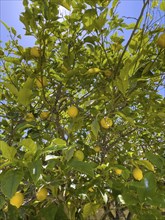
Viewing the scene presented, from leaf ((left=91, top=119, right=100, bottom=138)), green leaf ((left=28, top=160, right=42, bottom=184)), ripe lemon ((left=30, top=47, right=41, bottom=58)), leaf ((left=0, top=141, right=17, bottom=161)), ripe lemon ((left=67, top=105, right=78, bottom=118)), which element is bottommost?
green leaf ((left=28, top=160, right=42, bottom=184))

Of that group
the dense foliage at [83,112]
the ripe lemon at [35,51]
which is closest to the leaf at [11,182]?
the dense foliage at [83,112]

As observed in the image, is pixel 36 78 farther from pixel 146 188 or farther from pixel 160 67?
pixel 146 188

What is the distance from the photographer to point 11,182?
807 mm

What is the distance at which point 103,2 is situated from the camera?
1.43 meters

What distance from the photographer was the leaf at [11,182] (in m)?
0.78

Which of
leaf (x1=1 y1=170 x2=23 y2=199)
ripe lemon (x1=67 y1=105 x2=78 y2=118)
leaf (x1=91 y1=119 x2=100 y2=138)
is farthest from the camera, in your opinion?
ripe lemon (x1=67 y1=105 x2=78 y2=118)

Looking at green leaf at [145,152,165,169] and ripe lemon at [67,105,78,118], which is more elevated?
ripe lemon at [67,105,78,118]

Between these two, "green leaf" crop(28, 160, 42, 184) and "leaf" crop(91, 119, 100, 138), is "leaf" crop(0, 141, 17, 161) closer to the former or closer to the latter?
"green leaf" crop(28, 160, 42, 184)

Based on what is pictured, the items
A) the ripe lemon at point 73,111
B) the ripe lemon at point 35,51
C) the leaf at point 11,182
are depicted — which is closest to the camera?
the leaf at point 11,182

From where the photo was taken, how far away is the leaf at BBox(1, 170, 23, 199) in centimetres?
78

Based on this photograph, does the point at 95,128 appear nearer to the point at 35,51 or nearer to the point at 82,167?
the point at 82,167

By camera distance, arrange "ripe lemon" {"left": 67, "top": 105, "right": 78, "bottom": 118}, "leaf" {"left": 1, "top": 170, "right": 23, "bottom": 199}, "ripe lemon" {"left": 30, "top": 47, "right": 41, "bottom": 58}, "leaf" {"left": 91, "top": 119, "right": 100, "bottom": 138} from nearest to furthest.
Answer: "leaf" {"left": 1, "top": 170, "right": 23, "bottom": 199} < "leaf" {"left": 91, "top": 119, "right": 100, "bottom": 138} < "ripe lemon" {"left": 67, "top": 105, "right": 78, "bottom": 118} < "ripe lemon" {"left": 30, "top": 47, "right": 41, "bottom": 58}

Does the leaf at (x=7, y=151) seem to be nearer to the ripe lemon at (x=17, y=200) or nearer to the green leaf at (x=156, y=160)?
the ripe lemon at (x=17, y=200)

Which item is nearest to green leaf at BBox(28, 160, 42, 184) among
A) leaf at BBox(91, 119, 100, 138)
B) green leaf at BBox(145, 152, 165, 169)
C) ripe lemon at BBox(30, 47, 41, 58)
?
leaf at BBox(91, 119, 100, 138)
